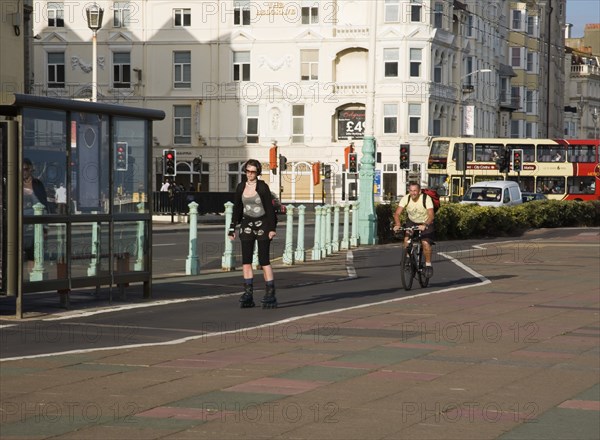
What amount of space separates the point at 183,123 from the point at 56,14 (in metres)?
10.2

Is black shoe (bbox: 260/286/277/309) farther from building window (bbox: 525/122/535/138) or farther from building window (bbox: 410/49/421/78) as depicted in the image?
building window (bbox: 525/122/535/138)

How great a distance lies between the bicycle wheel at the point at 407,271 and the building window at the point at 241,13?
61546mm

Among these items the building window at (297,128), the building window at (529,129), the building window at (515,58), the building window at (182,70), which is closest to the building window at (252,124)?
the building window at (297,128)

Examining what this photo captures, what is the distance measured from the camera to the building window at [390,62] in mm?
79562

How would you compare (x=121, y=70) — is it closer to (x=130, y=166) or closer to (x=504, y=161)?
(x=504, y=161)

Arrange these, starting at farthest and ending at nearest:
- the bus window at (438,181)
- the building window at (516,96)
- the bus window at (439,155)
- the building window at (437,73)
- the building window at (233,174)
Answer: the building window at (516,96) → the building window at (437,73) → the building window at (233,174) → the bus window at (439,155) → the bus window at (438,181)

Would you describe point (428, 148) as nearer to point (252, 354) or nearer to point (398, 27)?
point (398, 27)

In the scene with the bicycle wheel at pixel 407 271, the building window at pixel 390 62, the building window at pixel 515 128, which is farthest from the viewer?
the building window at pixel 515 128

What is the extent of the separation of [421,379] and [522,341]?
3024 millimetres

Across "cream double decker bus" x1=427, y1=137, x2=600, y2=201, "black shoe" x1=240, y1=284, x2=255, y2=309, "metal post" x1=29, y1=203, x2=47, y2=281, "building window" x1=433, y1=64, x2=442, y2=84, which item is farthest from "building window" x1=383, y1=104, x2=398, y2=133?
→ "metal post" x1=29, y1=203, x2=47, y2=281

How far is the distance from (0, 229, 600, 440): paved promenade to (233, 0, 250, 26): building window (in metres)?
66.0

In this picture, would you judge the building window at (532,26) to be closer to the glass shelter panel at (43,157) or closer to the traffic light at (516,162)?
the traffic light at (516,162)

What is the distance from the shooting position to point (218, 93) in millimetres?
80750

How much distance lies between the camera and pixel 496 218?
44625 millimetres
